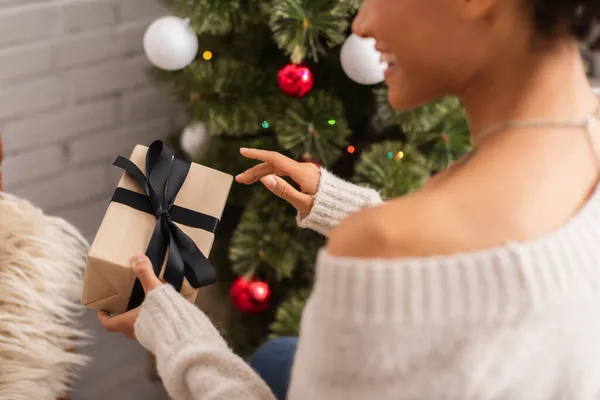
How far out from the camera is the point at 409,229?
0.40m

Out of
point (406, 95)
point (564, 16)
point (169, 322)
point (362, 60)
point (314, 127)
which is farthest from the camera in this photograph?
point (314, 127)

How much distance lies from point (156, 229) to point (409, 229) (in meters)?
0.39

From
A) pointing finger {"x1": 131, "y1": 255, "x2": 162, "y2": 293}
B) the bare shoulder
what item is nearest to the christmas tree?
pointing finger {"x1": 131, "y1": 255, "x2": 162, "y2": 293}

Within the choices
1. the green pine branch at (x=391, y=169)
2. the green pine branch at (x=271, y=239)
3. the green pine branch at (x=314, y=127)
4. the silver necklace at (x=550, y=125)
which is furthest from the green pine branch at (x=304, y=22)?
the silver necklace at (x=550, y=125)

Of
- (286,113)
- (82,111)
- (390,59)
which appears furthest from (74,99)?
(390,59)

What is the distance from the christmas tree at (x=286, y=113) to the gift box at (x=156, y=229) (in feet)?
1.05

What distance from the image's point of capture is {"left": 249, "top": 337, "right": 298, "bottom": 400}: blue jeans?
788 millimetres

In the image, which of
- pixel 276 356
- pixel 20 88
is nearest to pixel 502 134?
Result: pixel 276 356

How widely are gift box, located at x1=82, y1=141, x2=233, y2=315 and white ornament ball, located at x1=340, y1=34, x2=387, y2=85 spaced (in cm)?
32

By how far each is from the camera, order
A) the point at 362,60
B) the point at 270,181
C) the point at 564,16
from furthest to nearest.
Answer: the point at 362,60 → the point at 270,181 → the point at 564,16

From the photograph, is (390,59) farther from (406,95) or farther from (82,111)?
Answer: (82,111)

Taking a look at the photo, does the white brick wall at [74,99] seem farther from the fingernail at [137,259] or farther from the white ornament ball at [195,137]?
the fingernail at [137,259]

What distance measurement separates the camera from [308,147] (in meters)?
1.05

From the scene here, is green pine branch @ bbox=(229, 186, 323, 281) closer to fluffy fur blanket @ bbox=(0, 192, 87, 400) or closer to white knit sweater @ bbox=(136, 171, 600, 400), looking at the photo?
fluffy fur blanket @ bbox=(0, 192, 87, 400)
